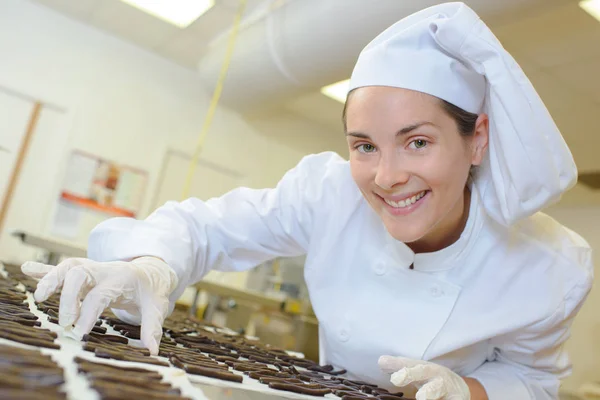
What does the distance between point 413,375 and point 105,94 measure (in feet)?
17.1

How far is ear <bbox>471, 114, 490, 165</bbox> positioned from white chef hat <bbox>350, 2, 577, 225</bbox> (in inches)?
0.7

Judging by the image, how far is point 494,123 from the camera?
49.5 inches

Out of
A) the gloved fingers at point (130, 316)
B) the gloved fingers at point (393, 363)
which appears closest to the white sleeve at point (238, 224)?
the gloved fingers at point (130, 316)

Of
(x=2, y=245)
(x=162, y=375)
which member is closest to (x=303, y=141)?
(x=2, y=245)

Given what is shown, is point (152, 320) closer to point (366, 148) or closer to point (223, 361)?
point (223, 361)

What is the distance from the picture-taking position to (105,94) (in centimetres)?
567

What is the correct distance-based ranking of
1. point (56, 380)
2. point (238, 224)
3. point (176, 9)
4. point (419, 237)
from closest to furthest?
1. point (56, 380)
2. point (419, 237)
3. point (238, 224)
4. point (176, 9)

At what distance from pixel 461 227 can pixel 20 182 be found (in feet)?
15.9

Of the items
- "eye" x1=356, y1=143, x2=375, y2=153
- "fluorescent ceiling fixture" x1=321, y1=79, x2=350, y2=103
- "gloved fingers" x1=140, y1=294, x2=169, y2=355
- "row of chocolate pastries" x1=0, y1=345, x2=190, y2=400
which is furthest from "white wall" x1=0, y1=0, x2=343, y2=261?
"row of chocolate pastries" x1=0, y1=345, x2=190, y2=400

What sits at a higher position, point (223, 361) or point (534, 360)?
point (534, 360)

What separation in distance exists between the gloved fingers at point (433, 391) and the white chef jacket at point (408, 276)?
0.56 ft

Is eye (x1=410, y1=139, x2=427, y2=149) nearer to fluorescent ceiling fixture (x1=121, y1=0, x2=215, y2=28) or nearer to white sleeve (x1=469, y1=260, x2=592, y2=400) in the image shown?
white sleeve (x1=469, y1=260, x2=592, y2=400)

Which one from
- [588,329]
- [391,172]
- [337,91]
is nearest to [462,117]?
[391,172]

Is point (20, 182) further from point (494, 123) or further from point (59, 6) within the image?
point (494, 123)
